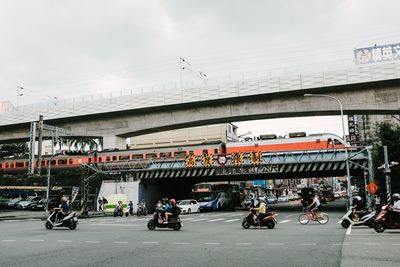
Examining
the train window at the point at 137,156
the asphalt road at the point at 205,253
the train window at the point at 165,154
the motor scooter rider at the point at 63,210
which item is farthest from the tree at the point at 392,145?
the motor scooter rider at the point at 63,210

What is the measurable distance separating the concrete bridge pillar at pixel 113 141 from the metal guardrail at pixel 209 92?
3077 millimetres

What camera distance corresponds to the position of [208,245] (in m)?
11.9

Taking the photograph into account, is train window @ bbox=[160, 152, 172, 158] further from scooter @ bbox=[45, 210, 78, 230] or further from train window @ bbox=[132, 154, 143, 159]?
scooter @ bbox=[45, 210, 78, 230]

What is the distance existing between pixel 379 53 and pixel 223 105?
46.8ft

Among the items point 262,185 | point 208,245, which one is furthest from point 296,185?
point 208,245

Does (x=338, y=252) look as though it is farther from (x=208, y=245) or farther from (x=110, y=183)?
(x=110, y=183)

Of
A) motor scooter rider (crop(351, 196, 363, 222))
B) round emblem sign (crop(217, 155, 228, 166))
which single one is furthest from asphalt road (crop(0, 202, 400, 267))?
round emblem sign (crop(217, 155, 228, 166))

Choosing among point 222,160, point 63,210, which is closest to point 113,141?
point 222,160

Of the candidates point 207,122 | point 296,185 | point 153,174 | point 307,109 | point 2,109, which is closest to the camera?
point 307,109

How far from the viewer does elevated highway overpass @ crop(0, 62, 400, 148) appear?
107 feet

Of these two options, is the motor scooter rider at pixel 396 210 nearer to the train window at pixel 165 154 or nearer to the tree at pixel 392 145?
the tree at pixel 392 145

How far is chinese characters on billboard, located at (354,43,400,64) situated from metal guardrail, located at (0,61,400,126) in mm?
873

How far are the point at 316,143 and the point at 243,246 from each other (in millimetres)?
26807

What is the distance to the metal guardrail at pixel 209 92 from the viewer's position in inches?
1270
